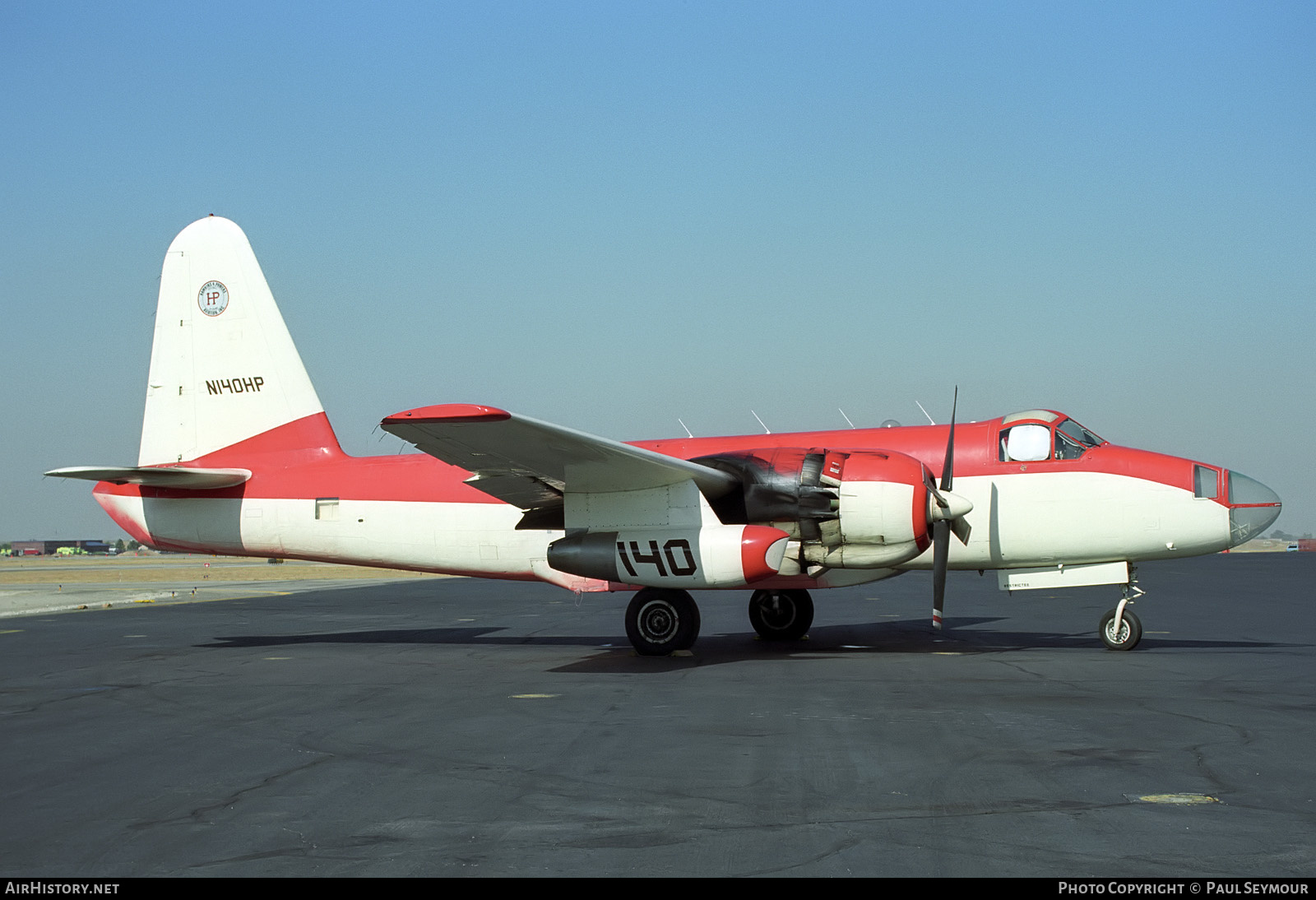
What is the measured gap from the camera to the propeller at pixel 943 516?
1511cm

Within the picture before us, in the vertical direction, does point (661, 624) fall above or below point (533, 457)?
below

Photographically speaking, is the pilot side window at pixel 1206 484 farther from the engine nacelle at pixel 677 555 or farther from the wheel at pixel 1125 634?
the engine nacelle at pixel 677 555

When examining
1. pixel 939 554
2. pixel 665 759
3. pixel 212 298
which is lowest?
pixel 665 759

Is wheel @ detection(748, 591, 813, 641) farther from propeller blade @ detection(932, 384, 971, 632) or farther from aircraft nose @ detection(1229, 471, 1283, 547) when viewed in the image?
aircraft nose @ detection(1229, 471, 1283, 547)

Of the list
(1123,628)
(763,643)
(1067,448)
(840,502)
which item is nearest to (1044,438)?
(1067,448)

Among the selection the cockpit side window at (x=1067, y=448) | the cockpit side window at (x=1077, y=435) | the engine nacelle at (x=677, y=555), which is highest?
the cockpit side window at (x=1077, y=435)

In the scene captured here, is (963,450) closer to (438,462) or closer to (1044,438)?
(1044,438)

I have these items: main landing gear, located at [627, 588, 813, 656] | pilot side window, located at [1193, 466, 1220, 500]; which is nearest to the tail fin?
main landing gear, located at [627, 588, 813, 656]

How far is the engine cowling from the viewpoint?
579 inches

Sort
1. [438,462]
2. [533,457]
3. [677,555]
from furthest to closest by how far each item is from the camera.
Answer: [438,462]
[677,555]
[533,457]

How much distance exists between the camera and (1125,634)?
15633 mm

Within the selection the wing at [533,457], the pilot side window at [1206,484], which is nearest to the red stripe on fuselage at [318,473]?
the wing at [533,457]

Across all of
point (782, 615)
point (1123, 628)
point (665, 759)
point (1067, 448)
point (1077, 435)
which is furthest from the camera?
point (782, 615)

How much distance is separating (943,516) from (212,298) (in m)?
13.8
